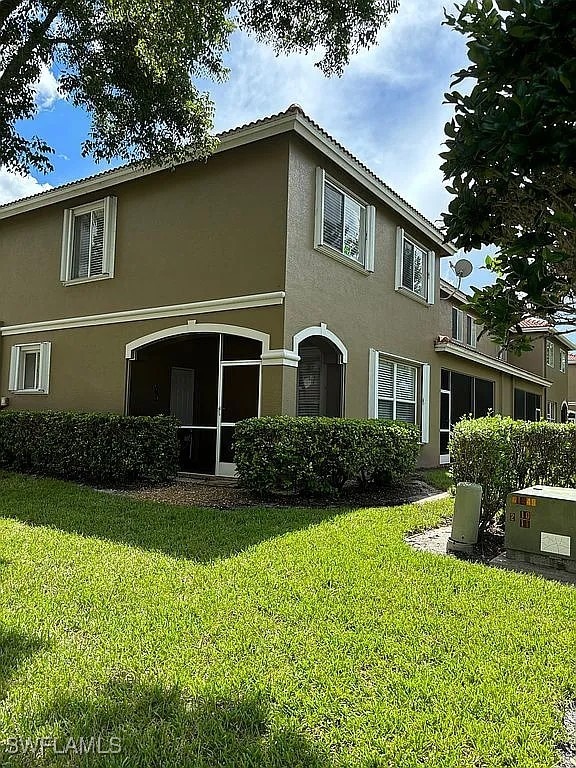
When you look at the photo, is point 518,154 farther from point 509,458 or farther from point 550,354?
point 550,354

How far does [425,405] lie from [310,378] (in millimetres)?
4249

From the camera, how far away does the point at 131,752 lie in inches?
103

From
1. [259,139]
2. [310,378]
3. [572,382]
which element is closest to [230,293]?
[310,378]

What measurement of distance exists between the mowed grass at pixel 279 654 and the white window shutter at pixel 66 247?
9.14 metres

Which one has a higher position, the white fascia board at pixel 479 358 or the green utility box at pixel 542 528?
the white fascia board at pixel 479 358

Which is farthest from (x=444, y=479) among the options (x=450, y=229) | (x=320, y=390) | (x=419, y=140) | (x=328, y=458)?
(x=450, y=229)

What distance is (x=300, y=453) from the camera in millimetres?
9039

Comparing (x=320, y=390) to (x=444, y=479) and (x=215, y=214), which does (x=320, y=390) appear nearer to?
(x=444, y=479)

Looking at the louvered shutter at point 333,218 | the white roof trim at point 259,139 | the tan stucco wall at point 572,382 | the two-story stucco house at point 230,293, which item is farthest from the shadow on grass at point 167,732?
the tan stucco wall at point 572,382

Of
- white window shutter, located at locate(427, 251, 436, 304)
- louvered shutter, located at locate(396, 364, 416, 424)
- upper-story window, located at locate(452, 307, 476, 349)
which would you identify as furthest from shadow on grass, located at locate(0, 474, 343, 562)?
upper-story window, located at locate(452, 307, 476, 349)

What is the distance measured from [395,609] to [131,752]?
246cm

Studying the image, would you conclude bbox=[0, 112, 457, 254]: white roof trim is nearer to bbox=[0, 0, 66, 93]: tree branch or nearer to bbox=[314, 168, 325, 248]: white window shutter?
bbox=[314, 168, 325, 248]: white window shutter

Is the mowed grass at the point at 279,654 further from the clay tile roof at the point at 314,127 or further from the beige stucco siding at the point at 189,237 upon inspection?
the beige stucco siding at the point at 189,237

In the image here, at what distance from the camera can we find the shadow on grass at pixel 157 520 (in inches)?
253
